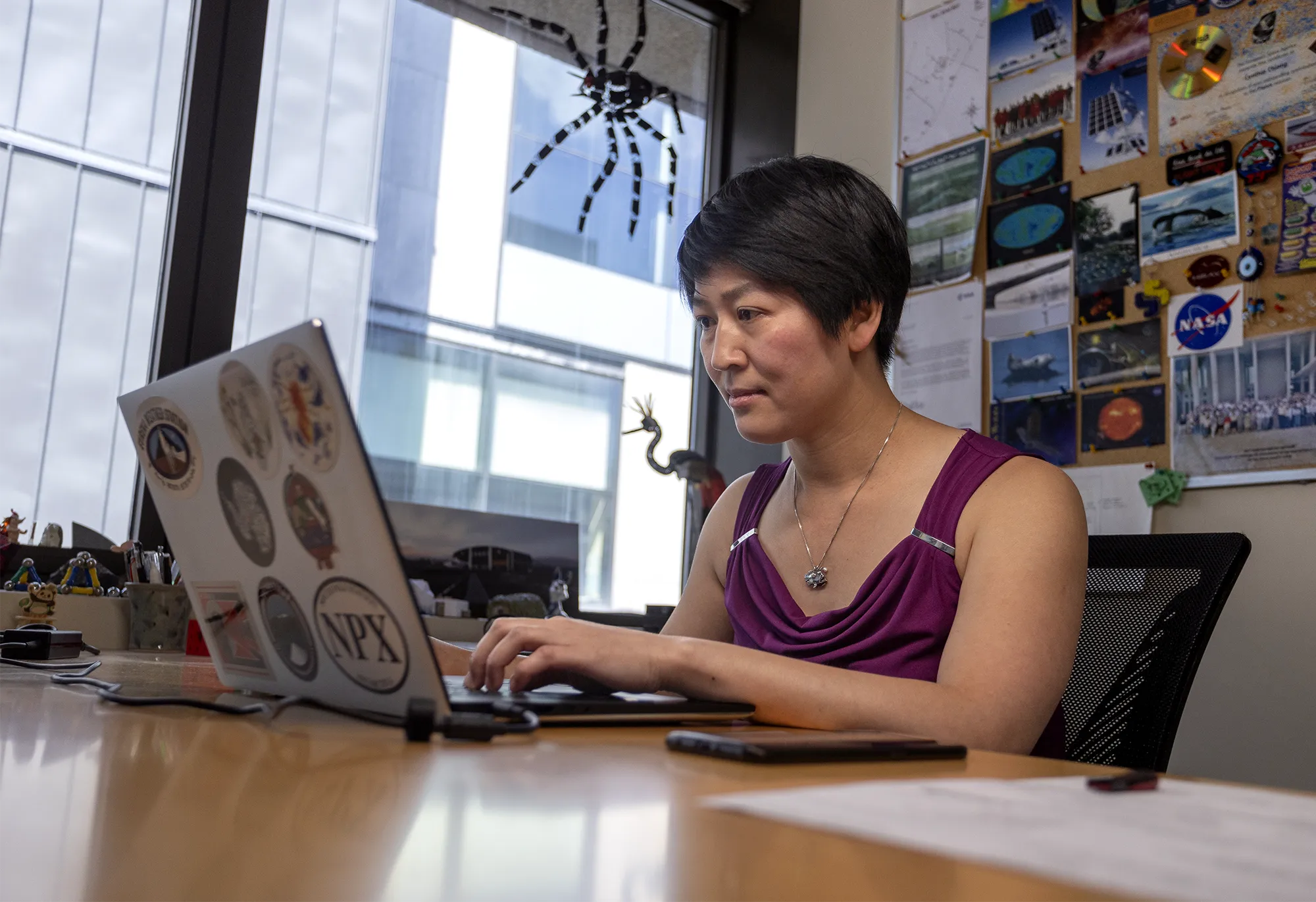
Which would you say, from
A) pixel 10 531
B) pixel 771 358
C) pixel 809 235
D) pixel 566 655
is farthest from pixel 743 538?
pixel 10 531

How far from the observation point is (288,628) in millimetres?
730

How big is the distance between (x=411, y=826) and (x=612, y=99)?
249cm

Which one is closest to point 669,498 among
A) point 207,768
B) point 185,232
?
point 185,232

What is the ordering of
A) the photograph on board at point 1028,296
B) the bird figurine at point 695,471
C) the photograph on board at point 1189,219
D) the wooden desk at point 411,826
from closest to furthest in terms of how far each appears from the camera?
1. the wooden desk at point 411,826
2. the photograph on board at point 1189,219
3. the photograph on board at point 1028,296
4. the bird figurine at point 695,471

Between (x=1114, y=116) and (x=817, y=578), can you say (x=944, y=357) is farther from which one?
(x=817, y=578)

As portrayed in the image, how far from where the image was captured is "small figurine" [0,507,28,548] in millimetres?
1637

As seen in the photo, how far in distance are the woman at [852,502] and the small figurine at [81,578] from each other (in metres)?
0.84

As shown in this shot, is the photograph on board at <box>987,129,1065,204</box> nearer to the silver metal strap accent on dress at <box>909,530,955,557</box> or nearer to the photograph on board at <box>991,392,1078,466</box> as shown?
the photograph on board at <box>991,392,1078,466</box>

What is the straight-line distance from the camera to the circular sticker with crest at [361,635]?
620 mm

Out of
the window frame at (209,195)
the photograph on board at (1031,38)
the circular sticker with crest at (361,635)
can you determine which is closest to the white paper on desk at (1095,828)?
the circular sticker with crest at (361,635)

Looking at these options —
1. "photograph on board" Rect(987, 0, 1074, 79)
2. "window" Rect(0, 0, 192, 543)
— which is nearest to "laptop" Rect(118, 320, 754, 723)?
"window" Rect(0, 0, 192, 543)

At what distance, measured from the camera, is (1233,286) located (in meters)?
1.76

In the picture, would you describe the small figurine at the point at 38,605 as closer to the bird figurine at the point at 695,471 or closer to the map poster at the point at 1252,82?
the bird figurine at the point at 695,471

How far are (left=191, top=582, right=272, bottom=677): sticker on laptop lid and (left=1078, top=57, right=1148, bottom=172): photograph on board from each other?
5.64ft
